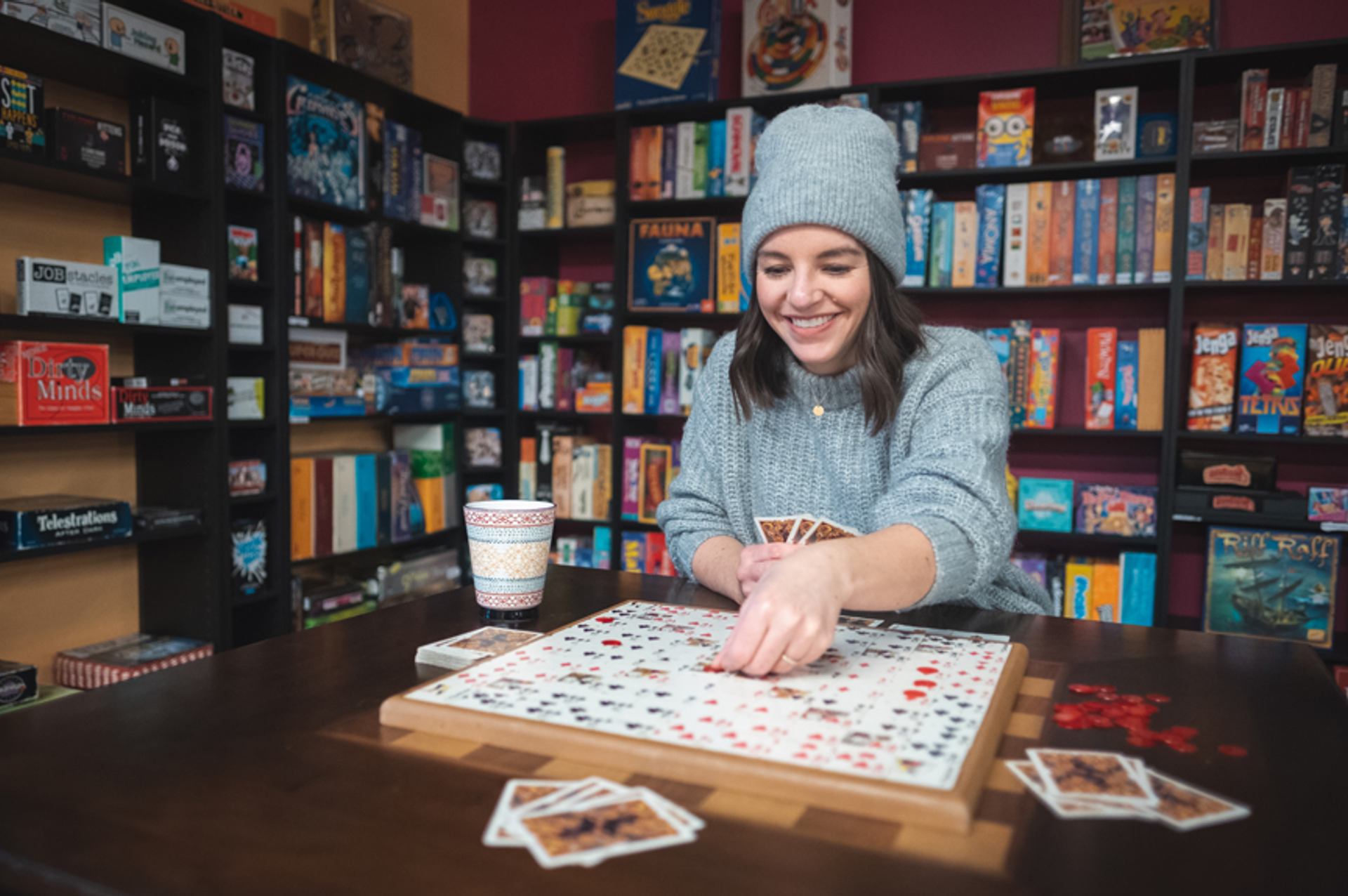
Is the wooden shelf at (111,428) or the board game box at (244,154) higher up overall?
the board game box at (244,154)

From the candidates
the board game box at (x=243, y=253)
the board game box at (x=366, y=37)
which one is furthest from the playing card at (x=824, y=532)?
the board game box at (x=366, y=37)

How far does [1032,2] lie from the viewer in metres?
3.15

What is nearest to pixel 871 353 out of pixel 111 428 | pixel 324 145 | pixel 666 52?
pixel 111 428

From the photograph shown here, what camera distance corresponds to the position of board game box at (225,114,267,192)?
267cm

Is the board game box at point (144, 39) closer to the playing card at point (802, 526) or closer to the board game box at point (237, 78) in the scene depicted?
the board game box at point (237, 78)

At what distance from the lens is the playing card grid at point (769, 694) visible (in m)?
0.65

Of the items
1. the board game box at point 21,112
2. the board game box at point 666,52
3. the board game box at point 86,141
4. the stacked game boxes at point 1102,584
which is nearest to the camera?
the board game box at point 21,112

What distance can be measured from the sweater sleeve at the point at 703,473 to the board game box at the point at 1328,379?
2.02 metres

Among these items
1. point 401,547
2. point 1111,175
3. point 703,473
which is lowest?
point 401,547

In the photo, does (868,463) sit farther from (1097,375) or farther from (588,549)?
(588,549)

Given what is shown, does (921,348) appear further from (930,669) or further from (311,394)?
(311,394)

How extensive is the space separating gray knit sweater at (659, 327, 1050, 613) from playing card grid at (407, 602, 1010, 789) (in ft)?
0.73

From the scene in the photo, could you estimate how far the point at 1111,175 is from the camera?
119 inches

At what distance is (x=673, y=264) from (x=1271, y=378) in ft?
6.10
